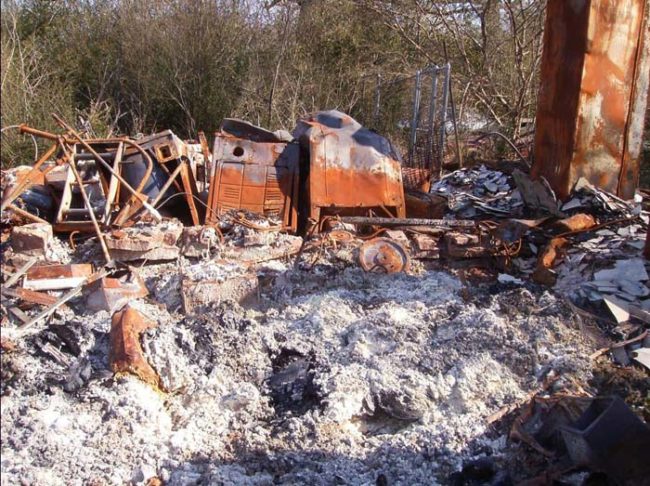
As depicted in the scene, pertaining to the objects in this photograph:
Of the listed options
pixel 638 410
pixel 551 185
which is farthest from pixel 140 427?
pixel 551 185

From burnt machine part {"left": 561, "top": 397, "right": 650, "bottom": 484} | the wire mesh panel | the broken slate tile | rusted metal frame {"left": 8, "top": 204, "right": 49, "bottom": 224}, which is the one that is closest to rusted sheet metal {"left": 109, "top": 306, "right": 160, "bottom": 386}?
rusted metal frame {"left": 8, "top": 204, "right": 49, "bottom": 224}

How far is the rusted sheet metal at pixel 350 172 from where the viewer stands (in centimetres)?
660

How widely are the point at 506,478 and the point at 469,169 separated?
657 centimetres

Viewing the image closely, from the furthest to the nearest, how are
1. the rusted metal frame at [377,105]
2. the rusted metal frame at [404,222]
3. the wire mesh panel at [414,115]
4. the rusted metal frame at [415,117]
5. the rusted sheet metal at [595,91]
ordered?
the rusted metal frame at [377,105], the rusted metal frame at [415,117], the wire mesh panel at [414,115], the rusted sheet metal at [595,91], the rusted metal frame at [404,222]

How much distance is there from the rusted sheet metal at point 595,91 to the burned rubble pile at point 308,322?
1.10 feet

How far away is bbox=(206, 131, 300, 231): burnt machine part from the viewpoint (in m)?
6.59

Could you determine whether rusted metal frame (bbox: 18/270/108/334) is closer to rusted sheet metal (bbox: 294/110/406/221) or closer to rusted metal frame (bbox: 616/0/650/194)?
rusted sheet metal (bbox: 294/110/406/221)

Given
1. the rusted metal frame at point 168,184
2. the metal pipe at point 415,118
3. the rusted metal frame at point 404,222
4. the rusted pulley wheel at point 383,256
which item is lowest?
the rusted pulley wheel at point 383,256

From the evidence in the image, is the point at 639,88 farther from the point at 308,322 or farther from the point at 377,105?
the point at 377,105

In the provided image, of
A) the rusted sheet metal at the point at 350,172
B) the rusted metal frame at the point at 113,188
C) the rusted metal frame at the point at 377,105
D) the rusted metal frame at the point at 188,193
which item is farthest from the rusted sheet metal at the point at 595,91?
the rusted metal frame at the point at 377,105

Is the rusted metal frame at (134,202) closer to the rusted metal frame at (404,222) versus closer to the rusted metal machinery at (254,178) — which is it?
the rusted metal machinery at (254,178)

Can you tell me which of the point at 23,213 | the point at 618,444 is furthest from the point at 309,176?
the point at 618,444

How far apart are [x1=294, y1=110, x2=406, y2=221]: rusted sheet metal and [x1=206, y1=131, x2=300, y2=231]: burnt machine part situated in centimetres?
28

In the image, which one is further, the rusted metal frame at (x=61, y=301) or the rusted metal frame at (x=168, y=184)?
the rusted metal frame at (x=168, y=184)
